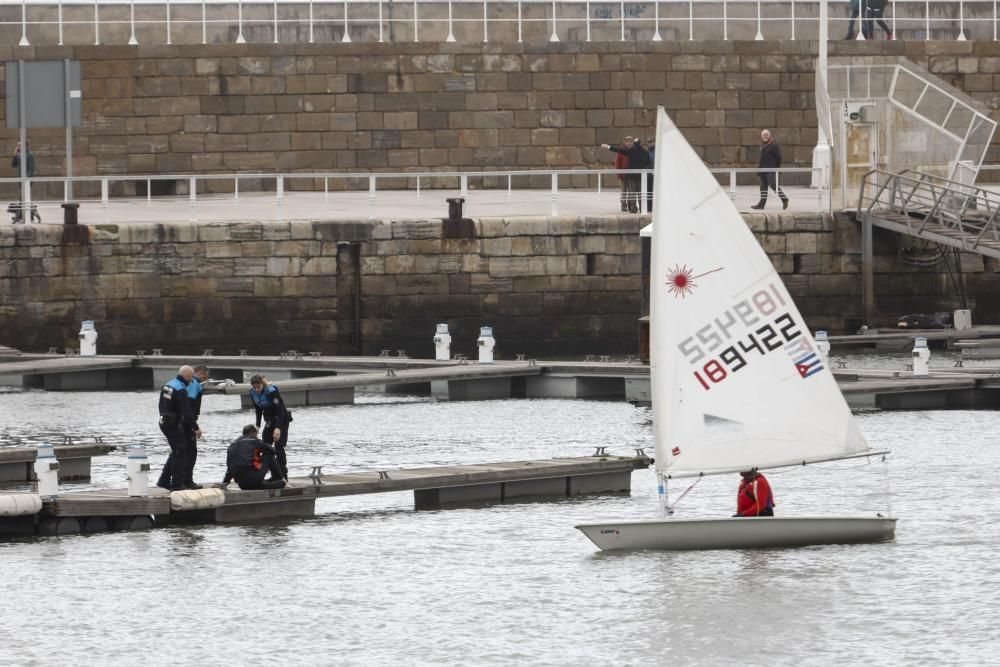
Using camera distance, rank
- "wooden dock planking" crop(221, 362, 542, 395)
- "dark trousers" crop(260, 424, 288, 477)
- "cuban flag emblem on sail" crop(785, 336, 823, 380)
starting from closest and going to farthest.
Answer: "cuban flag emblem on sail" crop(785, 336, 823, 380), "dark trousers" crop(260, 424, 288, 477), "wooden dock planking" crop(221, 362, 542, 395)

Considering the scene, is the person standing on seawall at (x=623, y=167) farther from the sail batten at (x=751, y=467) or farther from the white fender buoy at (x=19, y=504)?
the white fender buoy at (x=19, y=504)

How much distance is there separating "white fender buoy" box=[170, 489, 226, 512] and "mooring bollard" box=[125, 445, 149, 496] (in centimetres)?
28

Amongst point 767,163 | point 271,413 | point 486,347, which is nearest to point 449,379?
point 486,347

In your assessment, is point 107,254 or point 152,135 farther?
point 152,135

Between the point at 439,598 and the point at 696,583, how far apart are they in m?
2.09

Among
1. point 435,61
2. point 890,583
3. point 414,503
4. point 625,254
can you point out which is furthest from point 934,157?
point 890,583

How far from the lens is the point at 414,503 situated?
23.2 m

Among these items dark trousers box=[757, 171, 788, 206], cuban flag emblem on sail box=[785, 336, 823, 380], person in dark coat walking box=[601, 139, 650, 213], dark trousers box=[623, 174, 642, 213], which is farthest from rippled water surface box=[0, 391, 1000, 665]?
person in dark coat walking box=[601, 139, 650, 213]

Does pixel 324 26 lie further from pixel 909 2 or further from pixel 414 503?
pixel 414 503

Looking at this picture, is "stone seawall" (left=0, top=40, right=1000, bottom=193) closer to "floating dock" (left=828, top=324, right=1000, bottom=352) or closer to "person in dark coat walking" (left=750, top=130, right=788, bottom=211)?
"person in dark coat walking" (left=750, top=130, right=788, bottom=211)

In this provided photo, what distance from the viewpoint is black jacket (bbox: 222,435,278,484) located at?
841 inches

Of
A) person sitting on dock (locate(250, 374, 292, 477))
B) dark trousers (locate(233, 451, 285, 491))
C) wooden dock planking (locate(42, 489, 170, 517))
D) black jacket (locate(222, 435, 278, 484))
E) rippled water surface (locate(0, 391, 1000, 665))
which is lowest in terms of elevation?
rippled water surface (locate(0, 391, 1000, 665))

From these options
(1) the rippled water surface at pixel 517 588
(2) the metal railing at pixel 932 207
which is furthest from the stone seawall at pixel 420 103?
(1) the rippled water surface at pixel 517 588

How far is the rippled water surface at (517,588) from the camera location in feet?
56.6
